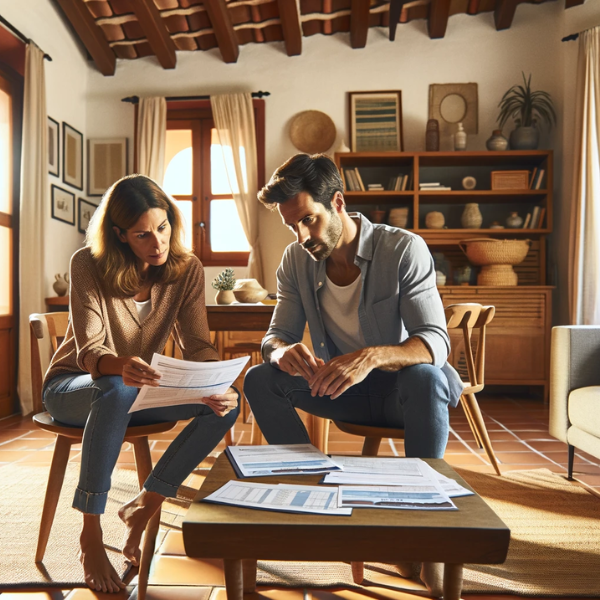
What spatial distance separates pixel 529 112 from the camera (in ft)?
15.7

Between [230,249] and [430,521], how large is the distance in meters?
4.65

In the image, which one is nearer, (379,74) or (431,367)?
(431,367)

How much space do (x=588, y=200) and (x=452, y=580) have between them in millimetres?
4130

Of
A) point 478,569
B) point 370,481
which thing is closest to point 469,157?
point 478,569

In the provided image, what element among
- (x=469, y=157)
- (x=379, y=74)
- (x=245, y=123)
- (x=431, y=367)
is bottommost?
(x=431, y=367)

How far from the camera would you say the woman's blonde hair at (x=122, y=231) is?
1.71 metres

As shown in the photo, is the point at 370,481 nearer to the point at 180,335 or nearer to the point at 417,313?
the point at 417,313

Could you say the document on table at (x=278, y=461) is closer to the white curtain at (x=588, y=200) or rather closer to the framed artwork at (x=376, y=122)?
the white curtain at (x=588, y=200)

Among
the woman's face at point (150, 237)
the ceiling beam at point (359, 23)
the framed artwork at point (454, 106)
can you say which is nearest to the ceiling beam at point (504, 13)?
the framed artwork at point (454, 106)

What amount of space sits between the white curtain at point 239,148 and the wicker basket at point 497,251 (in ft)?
6.19

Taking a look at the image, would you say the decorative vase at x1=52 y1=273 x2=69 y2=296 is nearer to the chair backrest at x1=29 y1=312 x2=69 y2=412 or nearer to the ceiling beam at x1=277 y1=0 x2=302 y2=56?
the chair backrest at x1=29 y1=312 x2=69 y2=412

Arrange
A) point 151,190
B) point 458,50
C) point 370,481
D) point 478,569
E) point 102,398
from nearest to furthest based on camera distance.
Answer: point 370,481
point 102,398
point 478,569
point 151,190
point 458,50

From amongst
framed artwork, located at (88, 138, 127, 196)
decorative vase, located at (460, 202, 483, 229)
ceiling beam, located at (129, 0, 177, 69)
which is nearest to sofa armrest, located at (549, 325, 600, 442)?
decorative vase, located at (460, 202, 483, 229)

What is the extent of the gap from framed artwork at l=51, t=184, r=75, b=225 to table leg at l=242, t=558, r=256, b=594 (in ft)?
12.9
